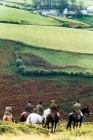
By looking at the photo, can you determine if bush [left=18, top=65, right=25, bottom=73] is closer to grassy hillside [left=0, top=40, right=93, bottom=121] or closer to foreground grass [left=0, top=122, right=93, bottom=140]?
grassy hillside [left=0, top=40, right=93, bottom=121]

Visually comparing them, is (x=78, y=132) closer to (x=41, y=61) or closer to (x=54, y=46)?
(x=41, y=61)

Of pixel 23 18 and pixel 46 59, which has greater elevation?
pixel 23 18

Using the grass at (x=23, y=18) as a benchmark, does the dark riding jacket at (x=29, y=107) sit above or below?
below

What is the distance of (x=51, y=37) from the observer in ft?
262

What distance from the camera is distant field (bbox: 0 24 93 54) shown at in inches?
2901

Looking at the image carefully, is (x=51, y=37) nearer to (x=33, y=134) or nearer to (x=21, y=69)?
(x=21, y=69)

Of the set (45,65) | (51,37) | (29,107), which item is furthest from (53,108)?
(51,37)

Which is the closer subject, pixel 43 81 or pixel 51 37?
pixel 43 81

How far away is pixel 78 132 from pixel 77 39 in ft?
196

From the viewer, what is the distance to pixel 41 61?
2542 inches

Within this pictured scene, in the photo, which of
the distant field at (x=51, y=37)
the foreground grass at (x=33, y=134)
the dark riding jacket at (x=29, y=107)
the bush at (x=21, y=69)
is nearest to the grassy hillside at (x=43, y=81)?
the bush at (x=21, y=69)

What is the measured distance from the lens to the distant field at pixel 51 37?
73688 millimetres

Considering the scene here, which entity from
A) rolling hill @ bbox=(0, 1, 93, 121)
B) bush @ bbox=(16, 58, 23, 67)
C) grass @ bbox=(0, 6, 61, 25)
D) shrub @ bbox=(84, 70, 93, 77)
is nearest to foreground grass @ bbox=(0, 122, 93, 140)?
rolling hill @ bbox=(0, 1, 93, 121)

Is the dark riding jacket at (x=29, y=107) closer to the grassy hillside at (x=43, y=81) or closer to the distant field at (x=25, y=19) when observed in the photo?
the grassy hillside at (x=43, y=81)
